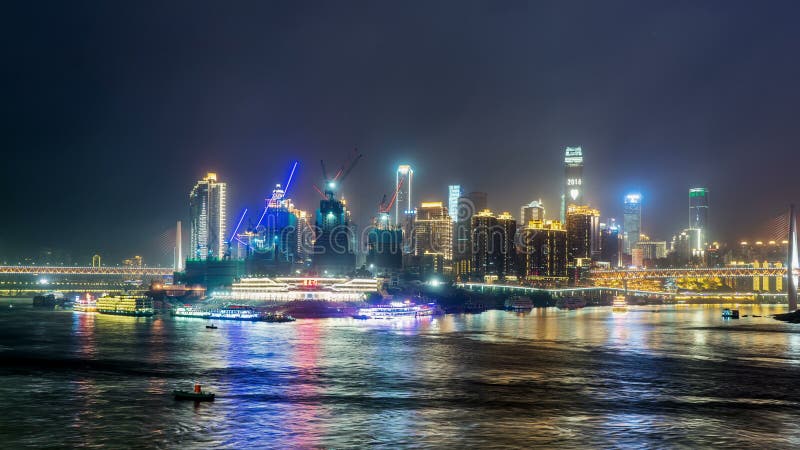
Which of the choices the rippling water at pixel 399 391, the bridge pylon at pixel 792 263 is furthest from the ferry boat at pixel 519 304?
the rippling water at pixel 399 391

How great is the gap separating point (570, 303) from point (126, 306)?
108 m

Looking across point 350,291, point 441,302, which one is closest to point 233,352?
point 350,291

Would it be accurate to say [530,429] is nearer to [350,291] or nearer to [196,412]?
[196,412]

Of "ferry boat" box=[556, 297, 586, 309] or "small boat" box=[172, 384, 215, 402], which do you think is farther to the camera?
"ferry boat" box=[556, 297, 586, 309]

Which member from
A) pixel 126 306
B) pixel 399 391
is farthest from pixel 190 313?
pixel 399 391

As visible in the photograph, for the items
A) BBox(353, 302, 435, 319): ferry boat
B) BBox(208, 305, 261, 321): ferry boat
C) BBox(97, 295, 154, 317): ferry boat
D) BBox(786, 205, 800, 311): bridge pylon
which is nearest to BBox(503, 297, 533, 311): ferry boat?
BBox(353, 302, 435, 319): ferry boat

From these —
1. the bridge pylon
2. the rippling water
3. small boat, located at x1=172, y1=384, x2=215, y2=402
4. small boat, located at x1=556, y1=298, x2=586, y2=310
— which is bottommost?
small boat, located at x1=556, y1=298, x2=586, y2=310

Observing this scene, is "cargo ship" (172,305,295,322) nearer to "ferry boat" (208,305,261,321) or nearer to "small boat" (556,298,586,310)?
"ferry boat" (208,305,261,321)

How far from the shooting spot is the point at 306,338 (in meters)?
74.9

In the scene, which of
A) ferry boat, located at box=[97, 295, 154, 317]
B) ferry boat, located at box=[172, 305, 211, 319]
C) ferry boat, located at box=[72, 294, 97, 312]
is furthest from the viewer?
ferry boat, located at box=[72, 294, 97, 312]

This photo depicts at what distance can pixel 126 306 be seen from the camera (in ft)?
414

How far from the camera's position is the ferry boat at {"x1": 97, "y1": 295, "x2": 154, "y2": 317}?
123m

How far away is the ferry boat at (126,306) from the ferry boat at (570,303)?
330 feet

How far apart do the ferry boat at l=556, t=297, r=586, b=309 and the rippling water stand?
110 m
